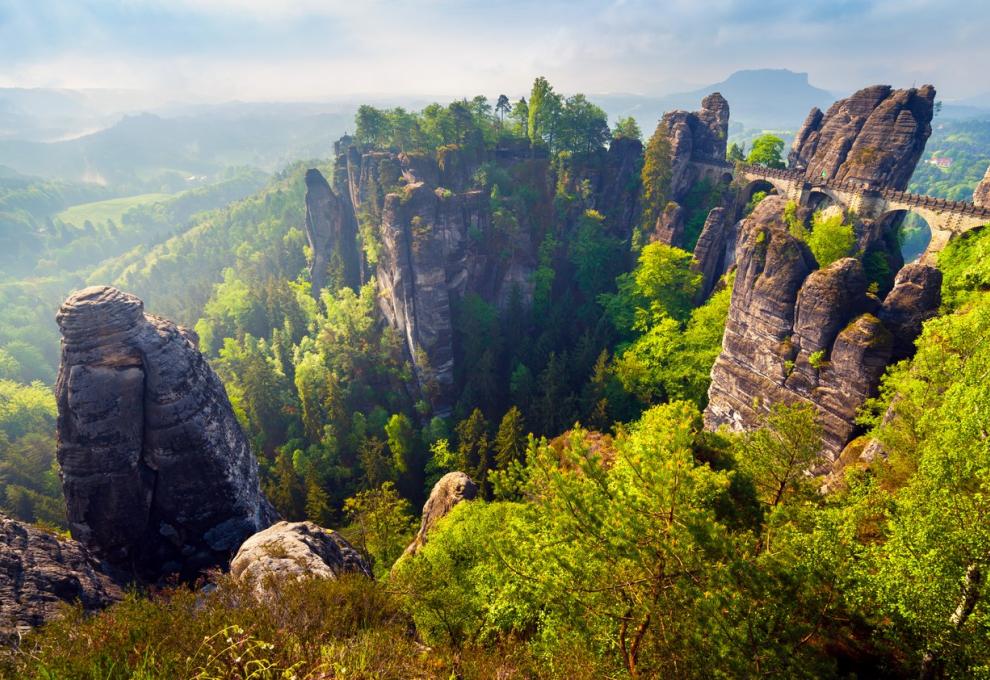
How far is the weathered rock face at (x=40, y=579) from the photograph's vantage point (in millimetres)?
15672

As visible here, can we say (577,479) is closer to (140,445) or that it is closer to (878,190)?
(140,445)

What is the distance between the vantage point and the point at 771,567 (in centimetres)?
1032

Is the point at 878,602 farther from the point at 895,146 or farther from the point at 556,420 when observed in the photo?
the point at 895,146

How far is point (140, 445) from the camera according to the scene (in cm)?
2658

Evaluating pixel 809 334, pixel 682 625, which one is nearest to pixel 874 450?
pixel 809 334

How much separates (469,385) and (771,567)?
157 feet

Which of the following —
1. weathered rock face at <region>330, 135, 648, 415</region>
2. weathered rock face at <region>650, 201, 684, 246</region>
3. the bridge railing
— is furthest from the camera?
weathered rock face at <region>330, 135, 648, 415</region>

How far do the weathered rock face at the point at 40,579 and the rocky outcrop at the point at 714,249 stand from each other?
2225 inches

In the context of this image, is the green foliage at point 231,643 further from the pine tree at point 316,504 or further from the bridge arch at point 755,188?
the bridge arch at point 755,188

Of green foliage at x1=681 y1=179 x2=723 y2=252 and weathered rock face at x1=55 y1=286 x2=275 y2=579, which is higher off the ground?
green foliage at x1=681 y1=179 x2=723 y2=252

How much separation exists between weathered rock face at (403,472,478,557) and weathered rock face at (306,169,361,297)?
51198 mm

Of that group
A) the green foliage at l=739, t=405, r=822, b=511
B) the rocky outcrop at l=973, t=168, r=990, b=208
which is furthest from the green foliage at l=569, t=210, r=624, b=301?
the green foliage at l=739, t=405, r=822, b=511

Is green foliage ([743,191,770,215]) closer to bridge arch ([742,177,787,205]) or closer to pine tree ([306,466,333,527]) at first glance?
bridge arch ([742,177,787,205])

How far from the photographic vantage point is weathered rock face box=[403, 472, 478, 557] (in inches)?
1229
